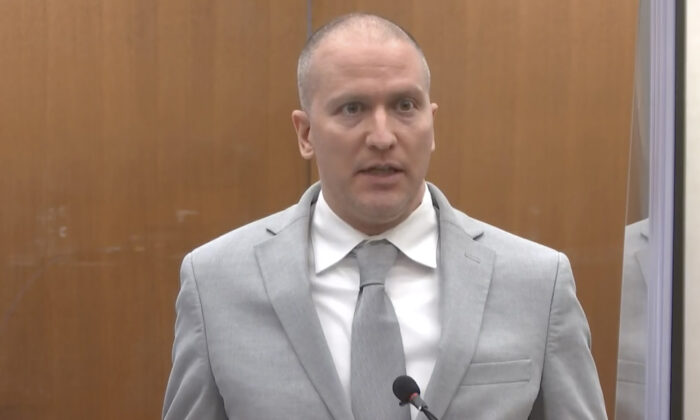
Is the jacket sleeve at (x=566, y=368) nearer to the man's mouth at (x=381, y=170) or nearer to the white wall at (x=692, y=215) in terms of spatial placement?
the man's mouth at (x=381, y=170)

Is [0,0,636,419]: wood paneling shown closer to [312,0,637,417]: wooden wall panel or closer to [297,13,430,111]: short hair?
[312,0,637,417]: wooden wall panel

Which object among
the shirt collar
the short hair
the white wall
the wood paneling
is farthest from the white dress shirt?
the wood paneling

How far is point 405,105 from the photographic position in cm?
149

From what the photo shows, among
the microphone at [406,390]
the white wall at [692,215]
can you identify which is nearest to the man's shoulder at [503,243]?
the microphone at [406,390]

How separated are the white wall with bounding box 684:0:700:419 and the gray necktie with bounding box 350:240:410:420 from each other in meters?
1.43

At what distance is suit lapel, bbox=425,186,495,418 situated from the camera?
4.58 feet

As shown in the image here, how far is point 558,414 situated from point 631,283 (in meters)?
1.42

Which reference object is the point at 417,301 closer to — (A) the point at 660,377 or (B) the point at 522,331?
(B) the point at 522,331

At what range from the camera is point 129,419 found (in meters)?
2.93

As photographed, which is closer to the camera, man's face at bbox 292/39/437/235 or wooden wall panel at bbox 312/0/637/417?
man's face at bbox 292/39/437/235

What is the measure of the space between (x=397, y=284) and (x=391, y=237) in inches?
2.9

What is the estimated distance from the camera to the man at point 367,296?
142cm

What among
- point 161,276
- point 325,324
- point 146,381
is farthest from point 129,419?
point 325,324

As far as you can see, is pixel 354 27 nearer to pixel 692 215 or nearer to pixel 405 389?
pixel 405 389
